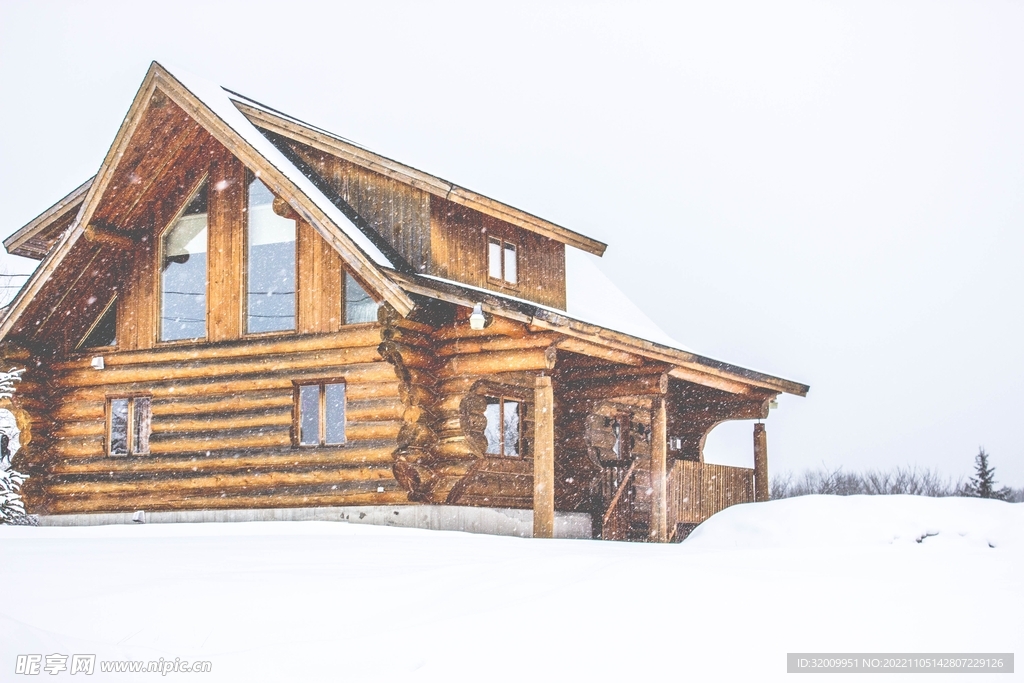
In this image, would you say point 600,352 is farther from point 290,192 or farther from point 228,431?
point 228,431

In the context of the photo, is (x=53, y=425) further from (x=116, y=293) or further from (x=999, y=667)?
(x=999, y=667)

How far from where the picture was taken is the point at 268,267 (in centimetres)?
1908

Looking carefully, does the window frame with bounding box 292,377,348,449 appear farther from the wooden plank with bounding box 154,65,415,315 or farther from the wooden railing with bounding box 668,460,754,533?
the wooden railing with bounding box 668,460,754,533

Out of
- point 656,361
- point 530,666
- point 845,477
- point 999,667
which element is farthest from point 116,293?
point 845,477

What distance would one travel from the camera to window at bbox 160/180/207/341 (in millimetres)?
19594

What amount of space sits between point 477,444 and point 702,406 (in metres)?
7.90

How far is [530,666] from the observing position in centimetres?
769

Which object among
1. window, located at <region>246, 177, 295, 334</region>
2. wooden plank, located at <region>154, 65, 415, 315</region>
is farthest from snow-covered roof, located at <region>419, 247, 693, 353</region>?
wooden plank, located at <region>154, 65, 415, 315</region>

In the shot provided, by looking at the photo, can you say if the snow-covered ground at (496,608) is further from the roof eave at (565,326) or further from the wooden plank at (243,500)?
the wooden plank at (243,500)

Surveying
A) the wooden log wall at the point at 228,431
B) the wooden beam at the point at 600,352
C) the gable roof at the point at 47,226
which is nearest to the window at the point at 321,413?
the wooden log wall at the point at 228,431

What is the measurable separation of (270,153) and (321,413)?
170 inches

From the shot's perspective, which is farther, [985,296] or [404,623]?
[985,296]

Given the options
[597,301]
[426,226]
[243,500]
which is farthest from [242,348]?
[597,301]

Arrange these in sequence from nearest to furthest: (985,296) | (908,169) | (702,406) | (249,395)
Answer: (249,395) < (702,406) < (985,296) < (908,169)
